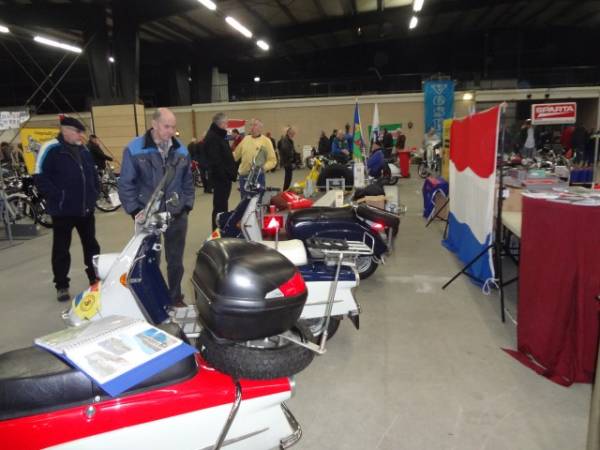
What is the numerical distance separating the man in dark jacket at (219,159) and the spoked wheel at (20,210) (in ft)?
12.5

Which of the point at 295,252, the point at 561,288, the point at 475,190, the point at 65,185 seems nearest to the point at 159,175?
the point at 65,185

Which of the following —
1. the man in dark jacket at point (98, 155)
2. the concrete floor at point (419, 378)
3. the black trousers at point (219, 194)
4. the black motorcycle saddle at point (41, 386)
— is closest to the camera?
the black motorcycle saddle at point (41, 386)

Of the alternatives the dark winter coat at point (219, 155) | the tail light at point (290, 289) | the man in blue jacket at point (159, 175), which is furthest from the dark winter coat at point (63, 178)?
the tail light at point (290, 289)

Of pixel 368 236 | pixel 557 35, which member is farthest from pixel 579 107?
pixel 368 236

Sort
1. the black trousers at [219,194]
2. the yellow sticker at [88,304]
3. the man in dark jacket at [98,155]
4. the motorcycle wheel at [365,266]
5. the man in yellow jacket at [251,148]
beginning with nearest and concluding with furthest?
the yellow sticker at [88,304], the motorcycle wheel at [365,266], the black trousers at [219,194], the man in yellow jacket at [251,148], the man in dark jacket at [98,155]

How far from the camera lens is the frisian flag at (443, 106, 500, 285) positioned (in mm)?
3691

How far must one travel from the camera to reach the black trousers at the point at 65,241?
373 cm

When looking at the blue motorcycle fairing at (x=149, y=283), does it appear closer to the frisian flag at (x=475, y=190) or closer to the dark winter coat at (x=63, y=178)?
the dark winter coat at (x=63, y=178)

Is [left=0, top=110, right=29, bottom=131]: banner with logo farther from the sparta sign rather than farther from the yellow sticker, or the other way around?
the sparta sign

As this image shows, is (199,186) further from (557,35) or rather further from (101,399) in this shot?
(557,35)

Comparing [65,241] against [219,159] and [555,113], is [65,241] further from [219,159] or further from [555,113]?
[555,113]

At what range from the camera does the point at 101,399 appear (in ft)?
4.62

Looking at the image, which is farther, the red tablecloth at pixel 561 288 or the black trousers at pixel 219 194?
the black trousers at pixel 219 194

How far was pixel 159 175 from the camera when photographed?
315cm
